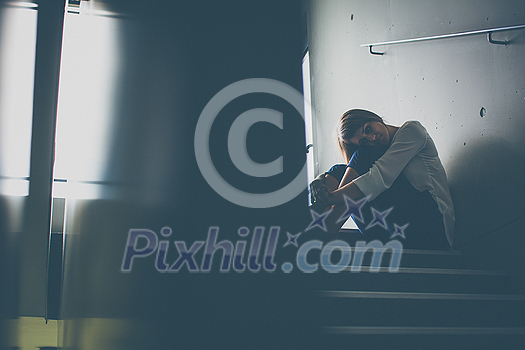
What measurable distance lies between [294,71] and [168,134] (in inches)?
11.5

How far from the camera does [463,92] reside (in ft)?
8.37

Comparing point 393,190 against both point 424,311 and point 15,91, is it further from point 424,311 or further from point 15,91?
point 15,91

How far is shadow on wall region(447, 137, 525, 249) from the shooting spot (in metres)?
2.12

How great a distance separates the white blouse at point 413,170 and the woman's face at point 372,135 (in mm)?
65

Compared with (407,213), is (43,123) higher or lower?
higher

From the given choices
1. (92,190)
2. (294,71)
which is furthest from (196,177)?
(92,190)

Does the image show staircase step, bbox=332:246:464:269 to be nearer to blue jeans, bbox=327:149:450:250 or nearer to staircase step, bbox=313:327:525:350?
blue jeans, bbox=327:149:450:250

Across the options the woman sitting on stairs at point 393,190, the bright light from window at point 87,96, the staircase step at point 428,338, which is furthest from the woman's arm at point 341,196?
the bright light from window at point 87,96

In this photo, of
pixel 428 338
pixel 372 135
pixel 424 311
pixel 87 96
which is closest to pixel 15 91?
pixel 87 96

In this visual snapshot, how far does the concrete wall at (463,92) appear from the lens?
7.06 ft

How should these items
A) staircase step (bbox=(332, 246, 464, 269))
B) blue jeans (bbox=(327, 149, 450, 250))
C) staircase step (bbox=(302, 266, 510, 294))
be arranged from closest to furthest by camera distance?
staircase step (bbox=(302, 266, 510, 294)), staircase step (bbox=(332, 246, 464, 269)), blue jeans (bbox=(327, 149, 450, 250))

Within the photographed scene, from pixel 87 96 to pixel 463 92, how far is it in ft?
6.80

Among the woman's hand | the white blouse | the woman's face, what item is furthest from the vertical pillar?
the woman's face

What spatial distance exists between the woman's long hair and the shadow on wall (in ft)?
1.86
